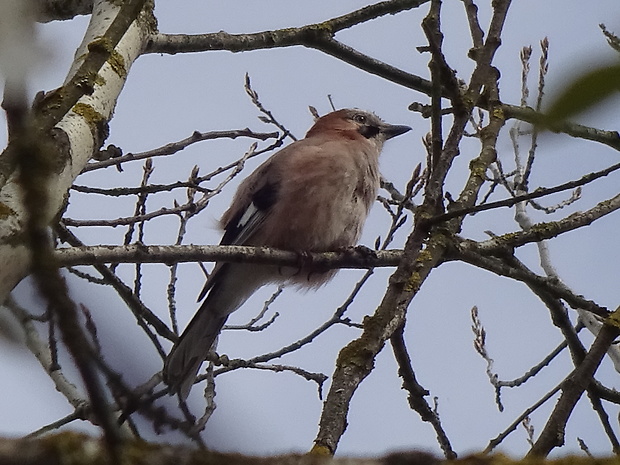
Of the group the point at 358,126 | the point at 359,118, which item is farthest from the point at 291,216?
the point at 359,118

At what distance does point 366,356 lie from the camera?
2381mm

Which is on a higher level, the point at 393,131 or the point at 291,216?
the point at 393,131

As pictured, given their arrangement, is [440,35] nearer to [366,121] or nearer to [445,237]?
[445,237]

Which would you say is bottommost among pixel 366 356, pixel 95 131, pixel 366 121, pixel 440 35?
pixel 366 356

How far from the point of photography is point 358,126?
6148mm

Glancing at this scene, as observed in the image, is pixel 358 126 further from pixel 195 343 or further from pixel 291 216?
pixel 195 343

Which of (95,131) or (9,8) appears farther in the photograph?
(95,131)

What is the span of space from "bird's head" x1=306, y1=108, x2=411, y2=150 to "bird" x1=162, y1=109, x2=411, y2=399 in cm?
53

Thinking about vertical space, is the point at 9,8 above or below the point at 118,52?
below

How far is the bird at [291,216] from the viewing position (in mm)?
4871

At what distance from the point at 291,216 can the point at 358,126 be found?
1496 mm

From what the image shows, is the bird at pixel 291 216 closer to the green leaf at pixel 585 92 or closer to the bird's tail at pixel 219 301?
the bird's tail at pixel 219 301

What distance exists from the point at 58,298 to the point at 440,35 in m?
2.21

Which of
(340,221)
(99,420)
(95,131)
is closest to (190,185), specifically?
(340,221)
